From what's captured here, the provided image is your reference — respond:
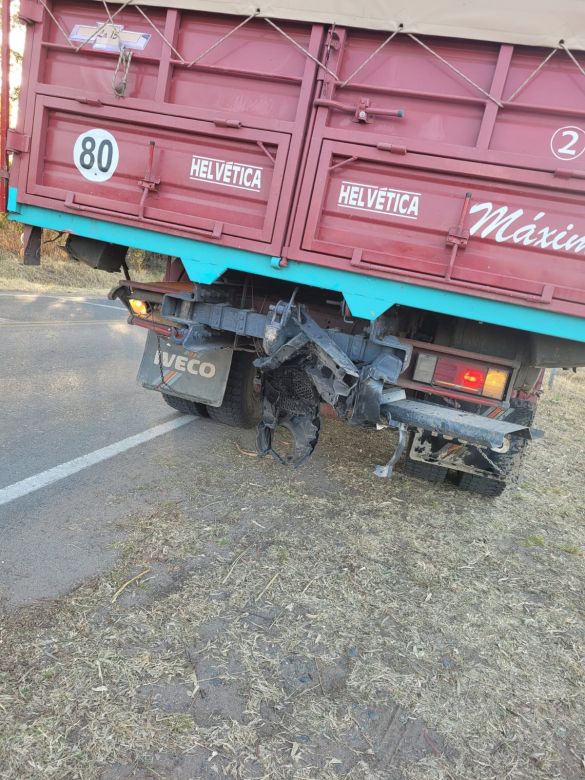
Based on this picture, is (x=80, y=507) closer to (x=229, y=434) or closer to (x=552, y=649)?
(x=229, y=434)

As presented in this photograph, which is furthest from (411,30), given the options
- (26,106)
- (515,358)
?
(26,106)

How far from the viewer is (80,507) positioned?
3656 mm

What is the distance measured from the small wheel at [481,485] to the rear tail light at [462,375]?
97cm

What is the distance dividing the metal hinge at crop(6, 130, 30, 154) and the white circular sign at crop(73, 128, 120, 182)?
1.13ft

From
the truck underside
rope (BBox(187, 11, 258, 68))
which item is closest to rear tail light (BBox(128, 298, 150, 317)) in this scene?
the truck underside

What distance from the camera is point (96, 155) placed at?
3959 millimetres

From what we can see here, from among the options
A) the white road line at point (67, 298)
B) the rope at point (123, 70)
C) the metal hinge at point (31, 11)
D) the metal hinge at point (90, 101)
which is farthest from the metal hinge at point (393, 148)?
the white road line at point (67, 298)

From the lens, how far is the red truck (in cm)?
→ 330

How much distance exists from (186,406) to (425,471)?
7.63ft

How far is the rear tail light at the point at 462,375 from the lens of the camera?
3.94 metres

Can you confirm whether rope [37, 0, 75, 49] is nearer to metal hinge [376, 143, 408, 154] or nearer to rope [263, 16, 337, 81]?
rope [263, 16, 337, 81]

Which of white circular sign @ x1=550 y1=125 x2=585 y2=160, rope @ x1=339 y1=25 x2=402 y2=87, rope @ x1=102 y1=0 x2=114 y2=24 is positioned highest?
rope @ x1=102 y1=0 x2=114 y2=24

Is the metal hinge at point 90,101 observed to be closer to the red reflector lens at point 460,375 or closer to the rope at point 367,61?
the rope at point 367,61

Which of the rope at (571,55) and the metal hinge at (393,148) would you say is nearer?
the rope at (571,55)
